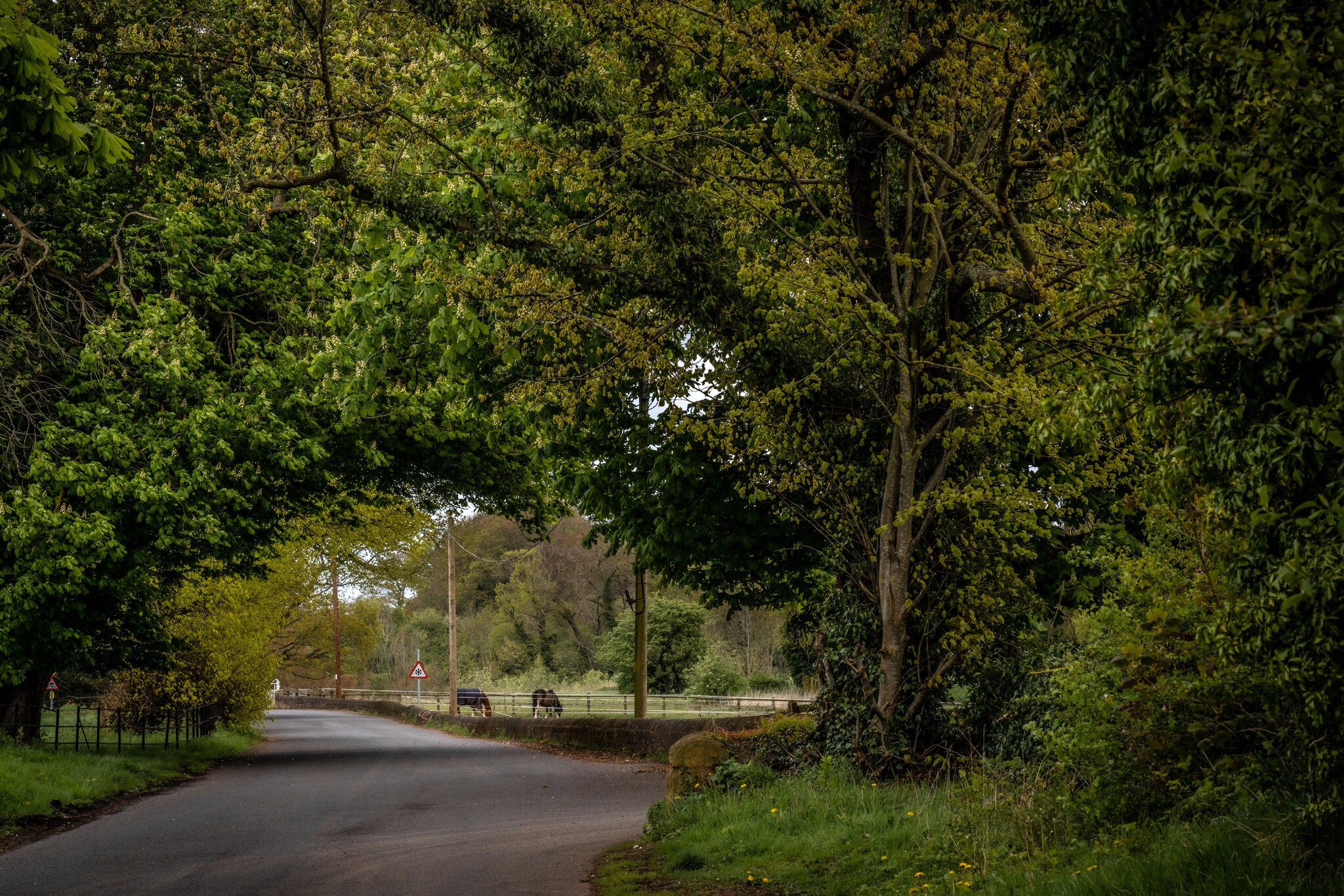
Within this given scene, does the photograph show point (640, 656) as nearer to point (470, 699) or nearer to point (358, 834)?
point (358, 834)

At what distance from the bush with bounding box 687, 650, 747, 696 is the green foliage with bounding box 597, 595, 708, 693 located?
71 centimetres

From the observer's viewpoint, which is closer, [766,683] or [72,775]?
[72,775]

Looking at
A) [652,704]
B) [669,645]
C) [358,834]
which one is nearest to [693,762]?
[358,834]

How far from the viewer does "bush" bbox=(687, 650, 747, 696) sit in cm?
4162

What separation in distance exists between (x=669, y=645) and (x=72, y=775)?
29.8 meters

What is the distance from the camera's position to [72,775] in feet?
51.1

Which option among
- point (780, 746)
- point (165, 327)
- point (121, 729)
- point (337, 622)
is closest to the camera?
point (780, 746)

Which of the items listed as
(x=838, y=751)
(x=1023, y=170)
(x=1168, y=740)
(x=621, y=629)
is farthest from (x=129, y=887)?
(x=621, y=629)

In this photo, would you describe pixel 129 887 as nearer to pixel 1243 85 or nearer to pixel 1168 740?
pixel 1168 740

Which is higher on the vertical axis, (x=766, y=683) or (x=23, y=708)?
(x=23, y=708)

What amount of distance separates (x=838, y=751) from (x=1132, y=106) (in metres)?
7.96

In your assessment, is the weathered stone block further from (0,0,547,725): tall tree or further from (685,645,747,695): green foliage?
(685,645,747,695): green foliage

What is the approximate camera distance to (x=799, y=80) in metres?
9.02

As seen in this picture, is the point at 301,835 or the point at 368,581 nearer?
the point at 301,835
